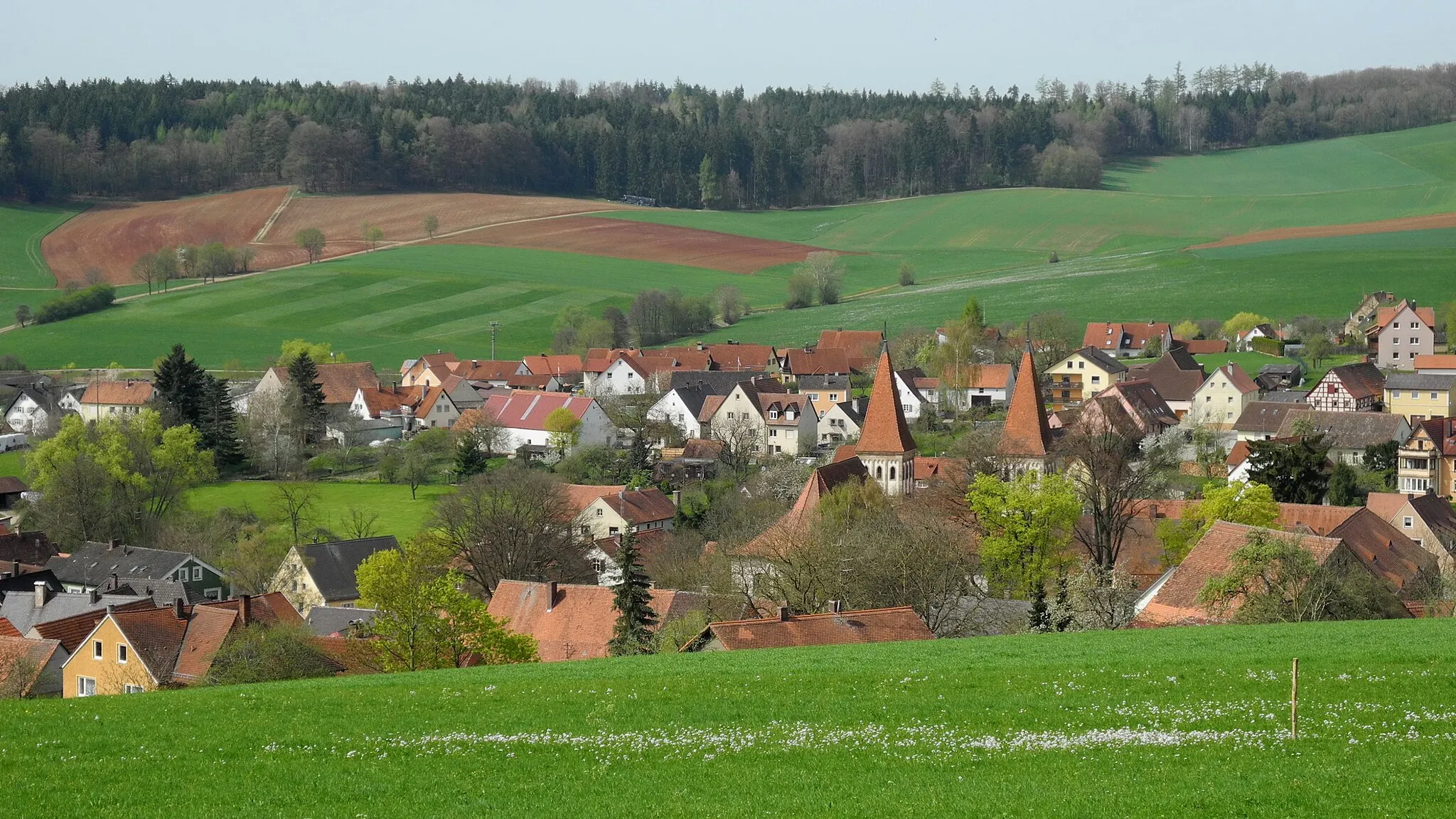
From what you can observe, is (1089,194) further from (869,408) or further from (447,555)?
(447,555)

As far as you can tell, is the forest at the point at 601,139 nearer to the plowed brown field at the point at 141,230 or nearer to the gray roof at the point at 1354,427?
the plowed brown field at the point at 141,230

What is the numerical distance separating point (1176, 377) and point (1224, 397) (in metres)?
5.26

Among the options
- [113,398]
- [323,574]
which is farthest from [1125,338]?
[113,398]

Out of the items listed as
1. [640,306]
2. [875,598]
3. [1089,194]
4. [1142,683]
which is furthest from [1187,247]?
[1142,683]

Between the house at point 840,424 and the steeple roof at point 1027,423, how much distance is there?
21.0 metres

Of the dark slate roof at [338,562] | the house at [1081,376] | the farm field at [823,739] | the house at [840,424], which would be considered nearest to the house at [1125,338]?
the house at [1081,376]

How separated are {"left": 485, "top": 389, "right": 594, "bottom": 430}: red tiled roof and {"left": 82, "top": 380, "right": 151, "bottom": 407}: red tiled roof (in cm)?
2204

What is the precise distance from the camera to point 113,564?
52875 mm

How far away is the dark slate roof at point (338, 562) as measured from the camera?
163 ft

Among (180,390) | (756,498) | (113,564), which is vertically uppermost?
(180,390)

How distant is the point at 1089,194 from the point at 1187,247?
26240 millimetres

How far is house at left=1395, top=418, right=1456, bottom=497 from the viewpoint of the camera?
57656 millimetres

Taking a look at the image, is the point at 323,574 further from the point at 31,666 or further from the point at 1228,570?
the point at 1228,570

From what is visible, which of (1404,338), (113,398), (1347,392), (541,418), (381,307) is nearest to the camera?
(1347,392)
